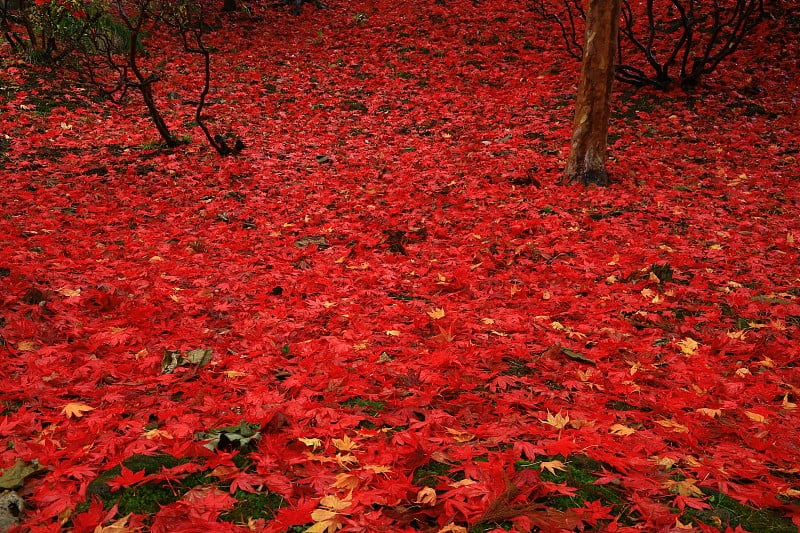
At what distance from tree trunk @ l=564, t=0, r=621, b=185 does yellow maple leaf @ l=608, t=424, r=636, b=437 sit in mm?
5380

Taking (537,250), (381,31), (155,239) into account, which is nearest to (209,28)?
(381,31)

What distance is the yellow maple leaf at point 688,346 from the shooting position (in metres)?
4.05

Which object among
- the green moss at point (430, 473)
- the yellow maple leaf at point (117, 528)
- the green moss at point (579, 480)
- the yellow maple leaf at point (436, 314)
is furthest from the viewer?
the yellow maple leaf at point (436, 314)

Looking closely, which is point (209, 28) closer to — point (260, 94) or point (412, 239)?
point (260, 94)


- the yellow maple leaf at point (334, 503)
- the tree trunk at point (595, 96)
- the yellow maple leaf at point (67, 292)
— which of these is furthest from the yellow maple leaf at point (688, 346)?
the yellow maple leaf at point (67, 292)

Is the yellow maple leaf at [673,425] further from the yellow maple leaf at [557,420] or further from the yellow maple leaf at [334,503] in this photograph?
the yellow maple leaf at [334,503]

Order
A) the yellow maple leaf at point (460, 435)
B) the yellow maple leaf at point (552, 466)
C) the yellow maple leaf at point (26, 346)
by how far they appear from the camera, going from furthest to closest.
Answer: the yellow maple leaf at point (26, 346) → the yellow maple leaf at point (460, 435) → the yellow maple leaf at point (552, 466)

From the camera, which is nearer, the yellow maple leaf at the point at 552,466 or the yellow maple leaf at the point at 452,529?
the yellow maple leaf at the point at 452,529

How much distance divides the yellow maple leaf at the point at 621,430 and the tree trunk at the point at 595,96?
5.38m

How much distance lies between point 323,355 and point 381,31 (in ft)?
47.0

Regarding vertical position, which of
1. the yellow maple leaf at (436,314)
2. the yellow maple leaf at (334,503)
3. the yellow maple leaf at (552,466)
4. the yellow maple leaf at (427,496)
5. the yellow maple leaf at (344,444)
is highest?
the yellow maple leaf at (427,496)

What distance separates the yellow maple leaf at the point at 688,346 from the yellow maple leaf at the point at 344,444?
9.21ft

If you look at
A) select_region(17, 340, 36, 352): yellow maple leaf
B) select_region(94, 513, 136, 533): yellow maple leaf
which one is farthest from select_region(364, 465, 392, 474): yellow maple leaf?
select_region(17, 340, 36, 352): yellow maple leaf

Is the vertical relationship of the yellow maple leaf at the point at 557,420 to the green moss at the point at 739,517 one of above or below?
below
